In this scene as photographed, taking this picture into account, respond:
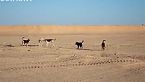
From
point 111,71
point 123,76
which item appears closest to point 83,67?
point 111,71

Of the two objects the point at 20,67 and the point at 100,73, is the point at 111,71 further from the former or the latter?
the point at 20,67

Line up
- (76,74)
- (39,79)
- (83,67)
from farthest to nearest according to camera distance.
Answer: (83,67)
(76,74)
(39,79)

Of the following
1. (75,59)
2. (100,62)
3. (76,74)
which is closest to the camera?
(76,74)

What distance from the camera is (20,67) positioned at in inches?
635

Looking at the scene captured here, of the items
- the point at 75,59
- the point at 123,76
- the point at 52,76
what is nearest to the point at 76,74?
the point at 52,76

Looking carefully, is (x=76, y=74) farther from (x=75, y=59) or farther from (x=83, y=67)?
(x=75, y=59)

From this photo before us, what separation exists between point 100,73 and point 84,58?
4520mm

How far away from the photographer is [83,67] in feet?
52.7

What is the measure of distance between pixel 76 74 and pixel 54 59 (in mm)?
4975

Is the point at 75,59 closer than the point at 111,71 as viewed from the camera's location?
No

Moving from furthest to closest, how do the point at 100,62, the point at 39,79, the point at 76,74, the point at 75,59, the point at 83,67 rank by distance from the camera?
the point at 75,59
the point at 100,62
the point at 83,67
the point at 76,74
the point at 39,79

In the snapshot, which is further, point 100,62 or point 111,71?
point 100,62

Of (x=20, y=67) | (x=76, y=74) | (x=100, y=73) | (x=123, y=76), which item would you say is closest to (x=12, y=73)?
(x=20, y=67)

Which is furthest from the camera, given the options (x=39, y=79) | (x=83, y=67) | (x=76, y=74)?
(x=83, y=67)
